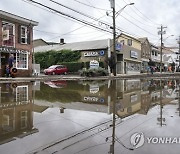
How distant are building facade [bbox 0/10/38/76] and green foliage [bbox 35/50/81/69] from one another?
45.3ft

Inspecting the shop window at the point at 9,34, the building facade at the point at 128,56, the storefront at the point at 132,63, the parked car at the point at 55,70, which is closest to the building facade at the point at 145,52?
the building facade at the point at 128,56

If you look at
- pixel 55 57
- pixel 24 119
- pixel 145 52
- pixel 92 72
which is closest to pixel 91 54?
pixel 55 57

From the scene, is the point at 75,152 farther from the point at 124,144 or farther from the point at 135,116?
the point at 135,116

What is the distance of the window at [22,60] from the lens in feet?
89.9

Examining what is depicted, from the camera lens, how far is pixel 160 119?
550 centimetres

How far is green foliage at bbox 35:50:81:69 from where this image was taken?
139ft

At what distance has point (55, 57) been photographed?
44156mm

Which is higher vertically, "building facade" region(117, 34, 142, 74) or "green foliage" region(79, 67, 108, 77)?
"building facade" region(117, 34, 142, 74)

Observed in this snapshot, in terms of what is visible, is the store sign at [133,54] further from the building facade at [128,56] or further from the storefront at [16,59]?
the storefront at [16,59]

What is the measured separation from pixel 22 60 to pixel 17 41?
2223 millimetres

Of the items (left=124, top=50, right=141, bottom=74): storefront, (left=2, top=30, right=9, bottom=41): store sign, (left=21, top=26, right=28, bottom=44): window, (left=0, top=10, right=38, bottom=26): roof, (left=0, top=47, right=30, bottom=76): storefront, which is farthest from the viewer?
(left=124, top=50, right=141, bottom=74): storefront

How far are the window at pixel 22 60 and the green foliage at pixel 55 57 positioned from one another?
47.6 feet

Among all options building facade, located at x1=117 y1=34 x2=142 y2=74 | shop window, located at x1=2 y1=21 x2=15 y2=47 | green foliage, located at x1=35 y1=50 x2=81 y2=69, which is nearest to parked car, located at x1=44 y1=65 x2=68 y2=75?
green foliage, located at x1=35 y1=50 x2=81 y2=69

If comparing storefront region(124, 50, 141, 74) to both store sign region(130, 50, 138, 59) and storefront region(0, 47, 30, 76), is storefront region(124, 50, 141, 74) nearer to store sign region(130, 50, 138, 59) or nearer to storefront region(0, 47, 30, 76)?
store sign region(130, 50, 138, 59)
